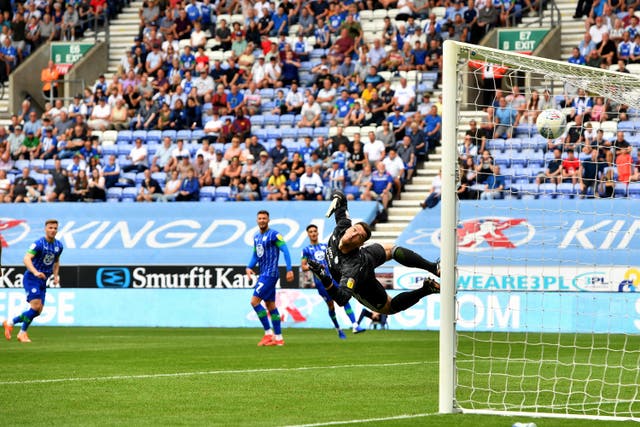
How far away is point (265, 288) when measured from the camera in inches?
846

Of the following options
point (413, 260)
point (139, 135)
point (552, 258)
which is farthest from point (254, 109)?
point (413, 260)

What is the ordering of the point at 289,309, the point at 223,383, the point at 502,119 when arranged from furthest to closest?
the point at 502,119
the point at 289,309
the point at 223,383

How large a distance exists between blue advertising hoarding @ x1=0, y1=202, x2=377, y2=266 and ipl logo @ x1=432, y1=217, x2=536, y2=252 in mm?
→ 3211

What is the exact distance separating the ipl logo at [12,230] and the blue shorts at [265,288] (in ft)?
38.8

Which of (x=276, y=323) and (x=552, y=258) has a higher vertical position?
(x=552, y=258)

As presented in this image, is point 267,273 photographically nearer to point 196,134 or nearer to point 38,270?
point 38,270

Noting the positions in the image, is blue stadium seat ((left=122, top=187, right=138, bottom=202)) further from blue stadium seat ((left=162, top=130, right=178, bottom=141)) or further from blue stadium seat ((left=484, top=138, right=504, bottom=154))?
blue stadium seat ((left=484, top=138, right=504, bottom=154))

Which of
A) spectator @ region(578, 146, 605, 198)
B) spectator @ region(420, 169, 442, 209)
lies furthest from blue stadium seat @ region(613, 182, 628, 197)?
spectator @ region(420, 169, 442, 209)

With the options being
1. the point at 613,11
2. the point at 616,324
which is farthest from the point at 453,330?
the point at 613,11

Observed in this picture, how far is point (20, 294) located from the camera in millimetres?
28688

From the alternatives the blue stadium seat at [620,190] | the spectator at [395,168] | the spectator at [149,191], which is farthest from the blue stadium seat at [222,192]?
the blue stadium seat at [620,190]

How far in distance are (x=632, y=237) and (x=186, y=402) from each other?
1415 cm

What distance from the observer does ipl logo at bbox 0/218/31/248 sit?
103ft

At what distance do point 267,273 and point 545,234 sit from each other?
677 centimetres
